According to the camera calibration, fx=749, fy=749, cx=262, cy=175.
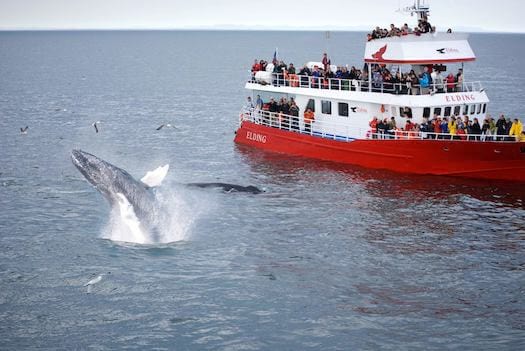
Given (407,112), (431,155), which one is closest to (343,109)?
(407,112)

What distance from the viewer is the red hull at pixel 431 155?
37781mm

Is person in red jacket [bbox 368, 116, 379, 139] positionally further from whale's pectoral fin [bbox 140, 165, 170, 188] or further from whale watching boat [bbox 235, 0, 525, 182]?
whale's pectoral fin [bbox 140, 165, 170, 188]

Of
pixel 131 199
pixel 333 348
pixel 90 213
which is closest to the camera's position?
pixel 333 348

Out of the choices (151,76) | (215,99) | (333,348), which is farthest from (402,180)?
(151,76)

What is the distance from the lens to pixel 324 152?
4450 cm

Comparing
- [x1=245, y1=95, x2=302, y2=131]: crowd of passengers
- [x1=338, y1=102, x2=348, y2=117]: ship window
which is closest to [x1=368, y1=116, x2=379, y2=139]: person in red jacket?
[x1=338, y1=102, x2=348, y2=117]: ship window

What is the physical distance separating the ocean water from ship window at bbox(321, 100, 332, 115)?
3.76 m

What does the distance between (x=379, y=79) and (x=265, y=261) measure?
1894 cm

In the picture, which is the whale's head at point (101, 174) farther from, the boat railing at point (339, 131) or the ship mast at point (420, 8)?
the ship mast at point (420, 8)

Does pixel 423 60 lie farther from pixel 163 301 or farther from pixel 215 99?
pixel 215 99

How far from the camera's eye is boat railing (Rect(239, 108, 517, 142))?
128 ft

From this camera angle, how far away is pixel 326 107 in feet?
Answer: 153

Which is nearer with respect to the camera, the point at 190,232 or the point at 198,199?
the point at 190,232

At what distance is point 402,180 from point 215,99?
2014 inches
